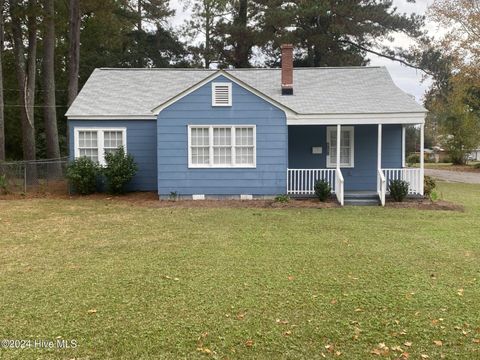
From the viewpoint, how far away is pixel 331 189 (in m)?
13.9

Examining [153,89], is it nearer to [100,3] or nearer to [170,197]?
[170,197]

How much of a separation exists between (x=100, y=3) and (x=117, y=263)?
66.7 feet

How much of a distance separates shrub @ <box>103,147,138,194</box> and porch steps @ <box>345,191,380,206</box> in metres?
7.36

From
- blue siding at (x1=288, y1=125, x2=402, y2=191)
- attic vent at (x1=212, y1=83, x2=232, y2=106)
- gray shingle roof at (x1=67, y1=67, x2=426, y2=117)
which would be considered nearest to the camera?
attic vent at (x1=212, y1=83, x2=232, y2=106)

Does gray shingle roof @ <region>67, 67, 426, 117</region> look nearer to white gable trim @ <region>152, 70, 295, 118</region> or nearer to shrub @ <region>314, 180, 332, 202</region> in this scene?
white gable trim @ <region>152, 70, 295, 118</region>

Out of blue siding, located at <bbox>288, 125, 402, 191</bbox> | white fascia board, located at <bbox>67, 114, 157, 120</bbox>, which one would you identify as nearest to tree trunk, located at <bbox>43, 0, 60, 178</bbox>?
white fascia board, located at <bbox>67, 114, 157, 120</bbox>

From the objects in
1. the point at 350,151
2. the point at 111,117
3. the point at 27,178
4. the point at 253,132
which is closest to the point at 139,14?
the point at 111,117

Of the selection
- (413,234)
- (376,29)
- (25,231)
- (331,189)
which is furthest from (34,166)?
(376,29)

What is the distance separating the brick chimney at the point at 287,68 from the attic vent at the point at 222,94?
2811 millimetres

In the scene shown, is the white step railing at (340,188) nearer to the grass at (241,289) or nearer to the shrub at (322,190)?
the shrub at (322,190)

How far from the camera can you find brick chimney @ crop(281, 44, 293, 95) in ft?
50.0

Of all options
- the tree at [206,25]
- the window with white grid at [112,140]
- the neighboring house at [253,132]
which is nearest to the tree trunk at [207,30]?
the tree at [206,25]

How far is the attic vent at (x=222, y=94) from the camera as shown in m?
13.5

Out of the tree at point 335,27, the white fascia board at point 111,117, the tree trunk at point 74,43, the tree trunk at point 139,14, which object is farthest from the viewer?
the tree trunk at point 139,14
